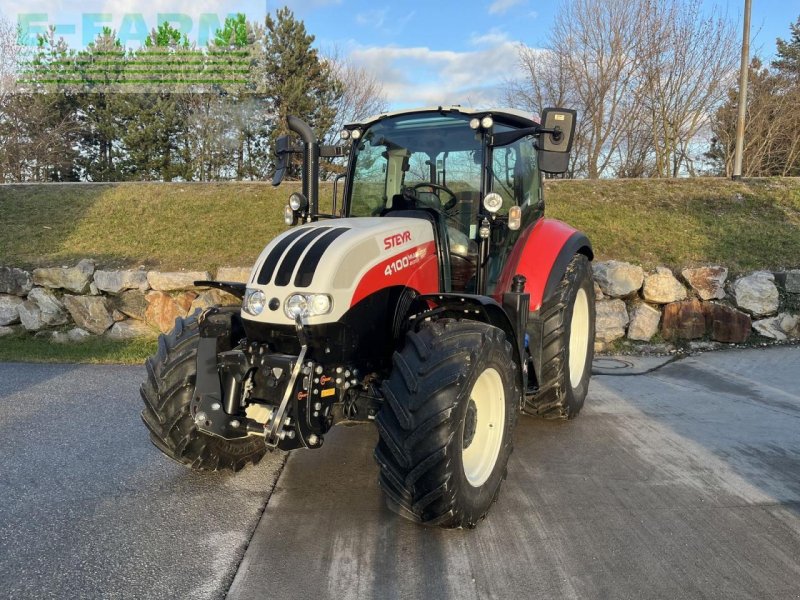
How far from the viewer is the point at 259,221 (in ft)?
34.7

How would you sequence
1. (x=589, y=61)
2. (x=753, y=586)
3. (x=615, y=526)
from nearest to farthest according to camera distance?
(x=753, y=586), (x=615, y=526), (x=589, y=61)

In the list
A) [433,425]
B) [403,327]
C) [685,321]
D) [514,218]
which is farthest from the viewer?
[685,321]

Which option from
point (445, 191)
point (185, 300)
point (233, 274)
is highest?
point (445, 191)

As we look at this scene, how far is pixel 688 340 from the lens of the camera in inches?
298

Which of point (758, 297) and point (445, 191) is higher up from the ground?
point (445, 191)

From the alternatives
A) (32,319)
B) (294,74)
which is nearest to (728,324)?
(32,319)

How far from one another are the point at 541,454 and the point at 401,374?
1722 millimetres

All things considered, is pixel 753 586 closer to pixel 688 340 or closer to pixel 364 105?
pixel 688 340

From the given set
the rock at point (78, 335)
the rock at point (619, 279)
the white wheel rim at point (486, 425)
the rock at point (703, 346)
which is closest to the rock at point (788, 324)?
the rock at point (703, 346)

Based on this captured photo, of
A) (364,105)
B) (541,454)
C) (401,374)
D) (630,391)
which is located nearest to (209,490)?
(401,374)

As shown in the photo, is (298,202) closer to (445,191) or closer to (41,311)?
(445,191)

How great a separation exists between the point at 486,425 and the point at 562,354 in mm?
1214

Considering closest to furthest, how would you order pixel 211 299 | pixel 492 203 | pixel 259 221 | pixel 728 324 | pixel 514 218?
pixel 492 203, pixel 514 218, pixel 728 324, pixel 211 299, pixel 259 221

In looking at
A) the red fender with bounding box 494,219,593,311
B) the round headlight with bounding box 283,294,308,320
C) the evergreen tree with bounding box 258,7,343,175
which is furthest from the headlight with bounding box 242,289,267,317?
the evergreen tree with bounding box 258,7,343,175
